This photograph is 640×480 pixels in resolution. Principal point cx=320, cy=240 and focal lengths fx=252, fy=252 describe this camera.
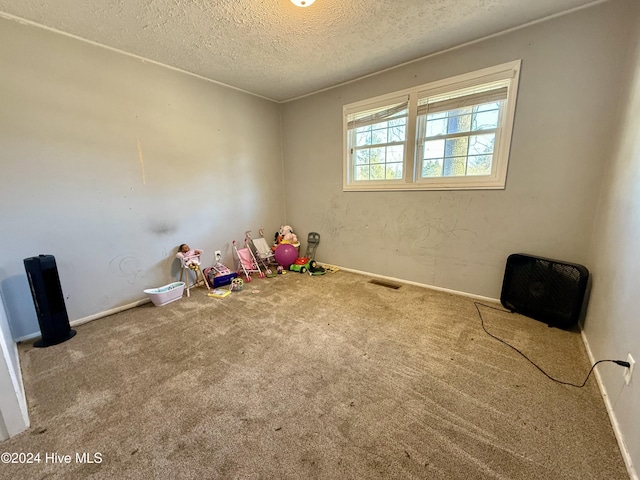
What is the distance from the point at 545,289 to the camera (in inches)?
87.7

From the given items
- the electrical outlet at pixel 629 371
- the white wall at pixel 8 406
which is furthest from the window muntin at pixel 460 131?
the white wall at pixel 8 406

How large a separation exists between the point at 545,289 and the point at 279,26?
326 cm

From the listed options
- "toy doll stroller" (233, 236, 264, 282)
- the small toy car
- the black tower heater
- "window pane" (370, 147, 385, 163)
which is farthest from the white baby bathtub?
"window pane" (370, 147, 385, 163)

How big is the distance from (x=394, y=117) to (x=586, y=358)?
287cm

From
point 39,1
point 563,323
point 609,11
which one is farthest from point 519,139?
point 39,1

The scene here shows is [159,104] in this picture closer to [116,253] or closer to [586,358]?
[116,253]

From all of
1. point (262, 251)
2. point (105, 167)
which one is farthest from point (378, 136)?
point (105, 167)

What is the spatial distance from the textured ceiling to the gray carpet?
2.61 m

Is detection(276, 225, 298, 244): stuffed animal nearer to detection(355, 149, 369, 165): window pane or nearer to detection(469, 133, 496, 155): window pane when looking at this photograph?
detection(355, 149, 369, 165): window pane

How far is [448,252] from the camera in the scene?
114 inches

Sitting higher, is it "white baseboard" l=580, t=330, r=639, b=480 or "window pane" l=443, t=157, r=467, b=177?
"window pane" l=443, t=157, r=467, b=177

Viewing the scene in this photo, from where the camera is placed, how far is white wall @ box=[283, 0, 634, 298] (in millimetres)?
2023

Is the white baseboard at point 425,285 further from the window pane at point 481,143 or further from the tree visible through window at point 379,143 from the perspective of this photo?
the window pane at point 481,143

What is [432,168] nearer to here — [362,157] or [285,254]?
[362,157]
